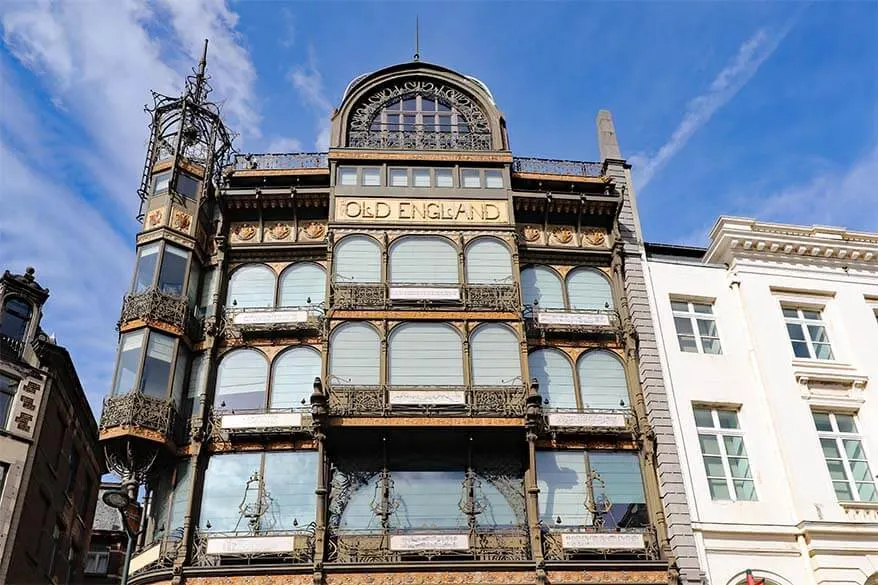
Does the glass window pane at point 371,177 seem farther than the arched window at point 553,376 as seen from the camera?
Yes

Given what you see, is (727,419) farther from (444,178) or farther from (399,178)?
(399,178)

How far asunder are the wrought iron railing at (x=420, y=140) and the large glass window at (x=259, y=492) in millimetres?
11557

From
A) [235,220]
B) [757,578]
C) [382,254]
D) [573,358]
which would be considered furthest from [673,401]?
[235,220]

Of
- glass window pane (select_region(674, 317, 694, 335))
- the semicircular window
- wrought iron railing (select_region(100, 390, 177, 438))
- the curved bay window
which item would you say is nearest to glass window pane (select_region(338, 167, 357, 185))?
the semicircular window

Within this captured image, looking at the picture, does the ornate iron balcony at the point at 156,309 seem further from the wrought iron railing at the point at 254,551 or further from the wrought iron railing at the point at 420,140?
the wrought iron railing at the point at 420,140

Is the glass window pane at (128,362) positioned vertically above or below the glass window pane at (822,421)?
above

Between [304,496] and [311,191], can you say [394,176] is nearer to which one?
[311,191]

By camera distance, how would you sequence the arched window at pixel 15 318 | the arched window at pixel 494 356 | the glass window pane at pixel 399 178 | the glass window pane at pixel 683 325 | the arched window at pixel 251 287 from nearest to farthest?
the arched window at pixel 494 356
the arched window at pixel 251 287
the glass window pane at pixel 683 325
the glass window pane at pixel 399 178
the arched window at pixel 15 318

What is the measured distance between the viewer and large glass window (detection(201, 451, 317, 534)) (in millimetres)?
22703

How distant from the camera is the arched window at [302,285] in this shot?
87.5 ft

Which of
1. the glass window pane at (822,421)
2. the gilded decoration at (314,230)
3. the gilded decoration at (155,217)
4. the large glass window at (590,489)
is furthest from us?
the gilded decoration at (314,230)

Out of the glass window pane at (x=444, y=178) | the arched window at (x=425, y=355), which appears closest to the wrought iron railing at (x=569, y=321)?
the arched window at (x=425, y=355)

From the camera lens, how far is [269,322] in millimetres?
25484

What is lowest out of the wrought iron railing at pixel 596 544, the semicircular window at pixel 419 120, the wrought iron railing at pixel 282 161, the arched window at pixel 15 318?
the wrought iron railing at pixel 596 544
